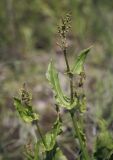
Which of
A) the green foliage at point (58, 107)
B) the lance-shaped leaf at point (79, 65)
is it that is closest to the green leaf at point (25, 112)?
the green foliage at point (58, 107)

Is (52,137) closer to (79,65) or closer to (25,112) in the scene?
(25,112)

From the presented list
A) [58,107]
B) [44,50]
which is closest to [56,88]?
[58,107]

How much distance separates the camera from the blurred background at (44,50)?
8.71 ft

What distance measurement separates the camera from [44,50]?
3773mm

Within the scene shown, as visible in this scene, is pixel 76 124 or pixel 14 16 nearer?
pixel 76 124

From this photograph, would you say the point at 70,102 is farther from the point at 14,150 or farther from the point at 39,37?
the point at 39,37

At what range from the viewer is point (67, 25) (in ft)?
4.33

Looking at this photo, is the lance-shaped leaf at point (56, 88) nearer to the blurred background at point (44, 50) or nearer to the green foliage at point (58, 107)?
the green foliage at point (58, 107)

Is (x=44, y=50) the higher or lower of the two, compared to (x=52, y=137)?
higher

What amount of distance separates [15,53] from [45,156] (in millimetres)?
2079

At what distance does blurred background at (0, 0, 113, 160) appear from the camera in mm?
2656

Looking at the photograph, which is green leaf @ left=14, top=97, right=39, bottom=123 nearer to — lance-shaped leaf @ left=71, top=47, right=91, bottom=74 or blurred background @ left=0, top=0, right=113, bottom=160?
lance-shaped leaf @ left=71, top=47, right=91, bottom=74

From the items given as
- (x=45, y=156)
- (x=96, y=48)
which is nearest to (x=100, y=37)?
(x=96, y=48)

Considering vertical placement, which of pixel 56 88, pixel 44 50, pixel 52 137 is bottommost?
pixel 52 137
